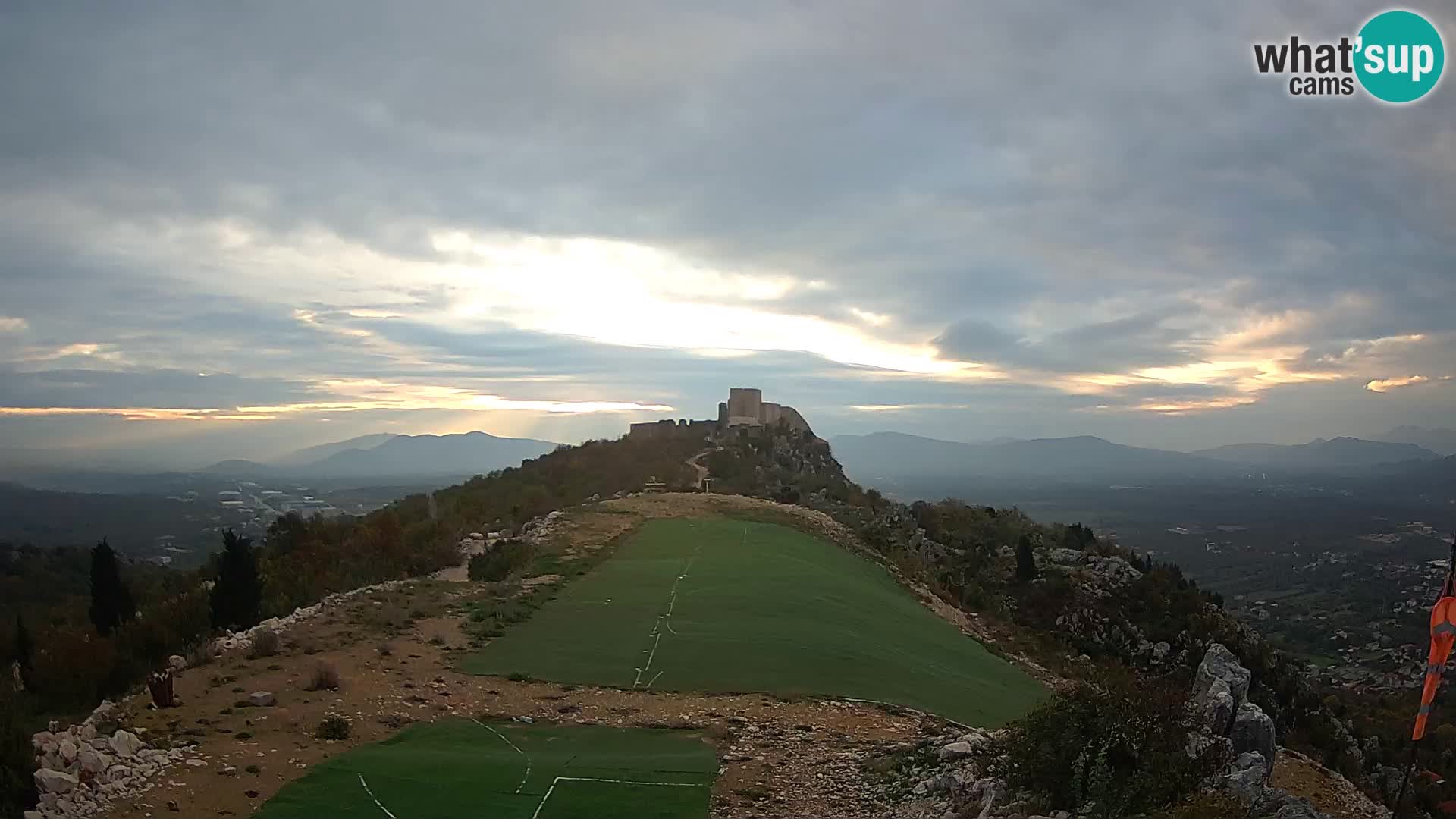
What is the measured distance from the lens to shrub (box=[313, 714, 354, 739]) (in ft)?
30.3

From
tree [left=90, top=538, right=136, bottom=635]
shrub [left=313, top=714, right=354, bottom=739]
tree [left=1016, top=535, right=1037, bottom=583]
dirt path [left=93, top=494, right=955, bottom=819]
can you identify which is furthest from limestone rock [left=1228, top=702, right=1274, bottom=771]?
tree [left=1016, top=535, right=1037, bottom=583]

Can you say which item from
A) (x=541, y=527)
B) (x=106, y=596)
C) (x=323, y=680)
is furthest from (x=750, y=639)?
(x=106, y=596)

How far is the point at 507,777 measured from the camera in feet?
28.1

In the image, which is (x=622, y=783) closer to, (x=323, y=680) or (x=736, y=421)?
(x=323, y=680)

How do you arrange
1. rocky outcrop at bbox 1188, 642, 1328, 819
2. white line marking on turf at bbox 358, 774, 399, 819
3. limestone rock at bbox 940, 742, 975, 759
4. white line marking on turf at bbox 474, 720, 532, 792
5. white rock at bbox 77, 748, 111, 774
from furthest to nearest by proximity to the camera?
1. limestone rock at bbox 940, 742, 975, 759
2. white line marking on turf at bbox 474, 720, 532, 792
3. white line marking on turf at bbox 358, 774, 399, 819
4. white rock at bbox 77, 748, 111, 774
5. rocky outcrop at bbox 1188, 642, 1328, 819

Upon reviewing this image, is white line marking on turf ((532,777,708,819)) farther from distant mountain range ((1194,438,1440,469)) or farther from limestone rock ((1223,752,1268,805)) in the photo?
distant mountain range ((1194,438,1440,469))

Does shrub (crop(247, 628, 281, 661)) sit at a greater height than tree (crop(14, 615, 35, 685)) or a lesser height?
greater

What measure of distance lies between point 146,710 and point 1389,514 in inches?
3101

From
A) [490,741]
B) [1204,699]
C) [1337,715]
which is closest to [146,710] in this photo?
[490,741]

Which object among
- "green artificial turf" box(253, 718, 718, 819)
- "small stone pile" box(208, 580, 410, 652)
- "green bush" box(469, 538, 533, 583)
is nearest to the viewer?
"green artificial turf" box(253, 718, 718, 819)

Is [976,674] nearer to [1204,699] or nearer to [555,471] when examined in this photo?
[1204,699]

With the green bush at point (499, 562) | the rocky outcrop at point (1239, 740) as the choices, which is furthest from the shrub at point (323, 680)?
the rocky outcrop at point (1239, 740)

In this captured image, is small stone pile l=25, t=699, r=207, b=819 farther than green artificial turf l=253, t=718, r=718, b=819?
No

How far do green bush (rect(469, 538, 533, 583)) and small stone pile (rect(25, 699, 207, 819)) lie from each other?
37.9ft
